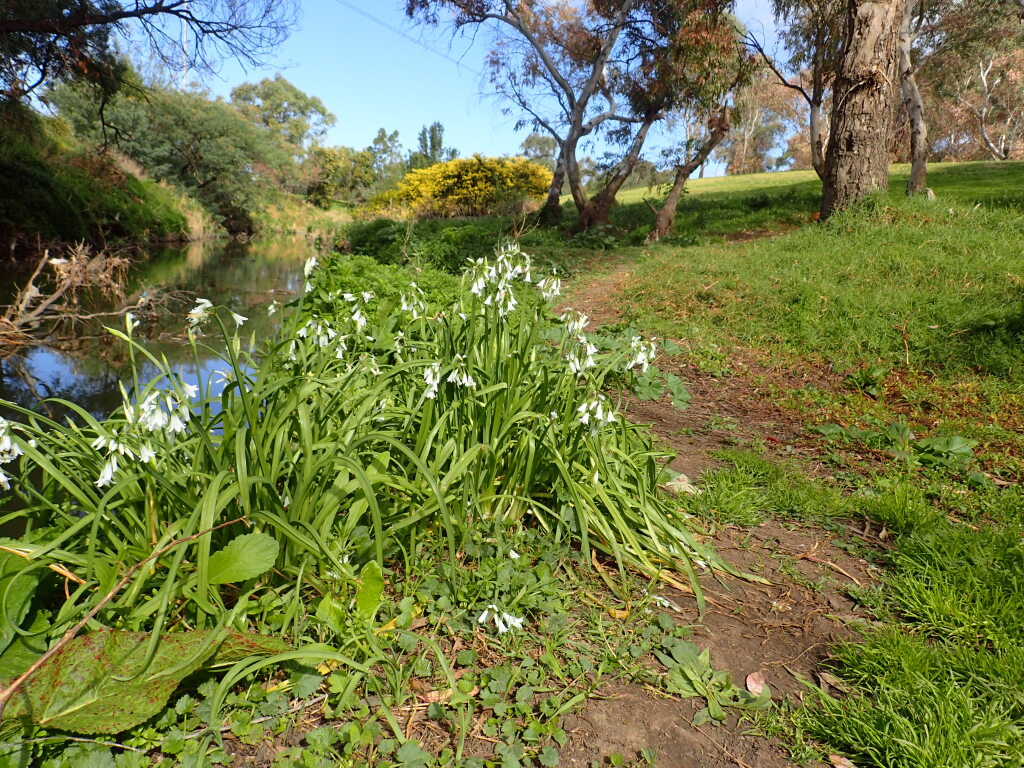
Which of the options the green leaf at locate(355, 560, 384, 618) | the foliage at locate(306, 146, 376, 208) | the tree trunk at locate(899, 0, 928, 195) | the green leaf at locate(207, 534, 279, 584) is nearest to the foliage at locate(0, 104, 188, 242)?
the green leaf at locate(207, 534, 279, 584)

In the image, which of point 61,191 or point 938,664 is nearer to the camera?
point 938,664

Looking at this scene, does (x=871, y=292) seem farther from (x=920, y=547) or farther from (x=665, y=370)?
(x=920, y=547)

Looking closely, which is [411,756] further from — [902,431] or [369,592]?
[902,431]

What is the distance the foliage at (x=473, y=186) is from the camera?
924 inches

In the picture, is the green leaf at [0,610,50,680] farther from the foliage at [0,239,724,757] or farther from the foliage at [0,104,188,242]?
the foliage at [0,104,188,242]

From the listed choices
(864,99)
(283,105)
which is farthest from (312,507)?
(283,105)

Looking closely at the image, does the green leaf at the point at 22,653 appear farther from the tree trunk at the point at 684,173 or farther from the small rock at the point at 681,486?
the tree trunk at the point at 684,173

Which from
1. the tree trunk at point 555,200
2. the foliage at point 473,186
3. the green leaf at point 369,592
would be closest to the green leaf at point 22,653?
the green leaf at point 369,592

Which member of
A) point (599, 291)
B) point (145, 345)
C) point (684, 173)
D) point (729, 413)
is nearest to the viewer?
point (729, 413)

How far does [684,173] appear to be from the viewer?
12.0 m

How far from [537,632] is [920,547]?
1590 millimetres

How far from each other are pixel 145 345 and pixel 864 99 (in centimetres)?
911

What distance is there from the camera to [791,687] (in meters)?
1.77

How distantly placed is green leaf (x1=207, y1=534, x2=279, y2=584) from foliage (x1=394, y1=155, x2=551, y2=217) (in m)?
22.1
